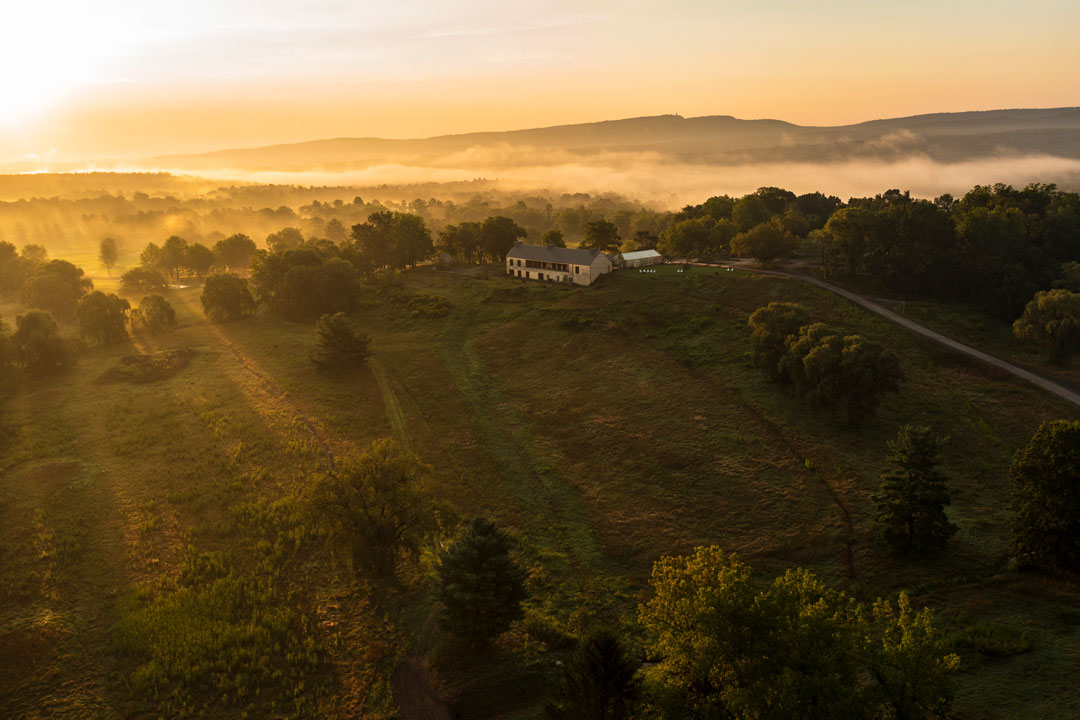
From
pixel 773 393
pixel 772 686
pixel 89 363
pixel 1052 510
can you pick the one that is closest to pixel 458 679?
pixel 772 686

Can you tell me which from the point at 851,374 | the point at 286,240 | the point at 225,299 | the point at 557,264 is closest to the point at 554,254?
the point at 557,264

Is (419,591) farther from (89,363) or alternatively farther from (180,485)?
(89,363)

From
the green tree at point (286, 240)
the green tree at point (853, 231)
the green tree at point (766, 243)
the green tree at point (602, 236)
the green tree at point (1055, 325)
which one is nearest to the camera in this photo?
the green tree at point (1055, 325)

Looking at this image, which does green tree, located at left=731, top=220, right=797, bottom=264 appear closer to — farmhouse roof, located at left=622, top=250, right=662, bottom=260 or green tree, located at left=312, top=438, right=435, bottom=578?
farmhouse roof, located at left=622, top=250, right=662, bottom=260

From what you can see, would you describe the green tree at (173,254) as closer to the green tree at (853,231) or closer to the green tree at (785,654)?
the green tree at (853,231)

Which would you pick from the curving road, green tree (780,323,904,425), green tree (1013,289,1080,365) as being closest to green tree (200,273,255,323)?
the curving road

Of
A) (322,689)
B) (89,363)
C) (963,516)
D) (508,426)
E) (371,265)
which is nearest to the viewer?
(322,689)

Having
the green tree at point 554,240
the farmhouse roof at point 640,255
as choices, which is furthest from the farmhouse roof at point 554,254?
the green tree at point 554,240

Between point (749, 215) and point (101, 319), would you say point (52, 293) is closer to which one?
point (101, 319)
